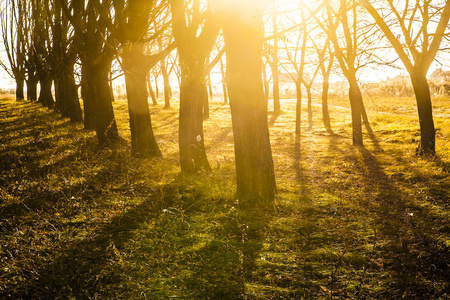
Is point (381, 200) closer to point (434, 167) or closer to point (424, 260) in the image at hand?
point (424, 260)

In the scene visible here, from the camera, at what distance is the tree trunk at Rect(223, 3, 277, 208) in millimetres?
5055

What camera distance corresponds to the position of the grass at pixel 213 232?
3014 mm

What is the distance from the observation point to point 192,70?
7.03m

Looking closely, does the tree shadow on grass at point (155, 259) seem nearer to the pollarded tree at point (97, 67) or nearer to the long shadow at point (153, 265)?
the long shadow at point (153, 265)

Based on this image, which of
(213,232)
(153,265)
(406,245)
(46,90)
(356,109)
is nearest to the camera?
(153,265)

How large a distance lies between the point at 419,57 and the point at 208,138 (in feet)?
28.3

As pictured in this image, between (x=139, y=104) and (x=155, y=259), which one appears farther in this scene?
(x=139, y=104)

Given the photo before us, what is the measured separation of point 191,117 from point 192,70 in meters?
1.10

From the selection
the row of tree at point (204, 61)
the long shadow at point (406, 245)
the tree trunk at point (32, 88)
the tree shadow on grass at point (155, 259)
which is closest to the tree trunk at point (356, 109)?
the row of tree at point (204, 61)

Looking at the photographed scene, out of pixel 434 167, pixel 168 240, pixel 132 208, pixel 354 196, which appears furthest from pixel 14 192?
pixel 434 167

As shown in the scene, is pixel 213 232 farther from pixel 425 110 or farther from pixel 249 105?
pixel 425 110

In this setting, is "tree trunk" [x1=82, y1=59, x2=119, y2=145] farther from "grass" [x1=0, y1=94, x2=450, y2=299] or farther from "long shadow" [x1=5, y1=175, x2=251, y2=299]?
"long shadow" [x1=5, y1=175, x2=251, y2=299]

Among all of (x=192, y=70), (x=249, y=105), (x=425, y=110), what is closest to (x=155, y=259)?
(x=249, y=105)

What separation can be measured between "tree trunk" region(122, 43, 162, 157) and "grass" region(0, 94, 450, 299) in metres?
0.66
